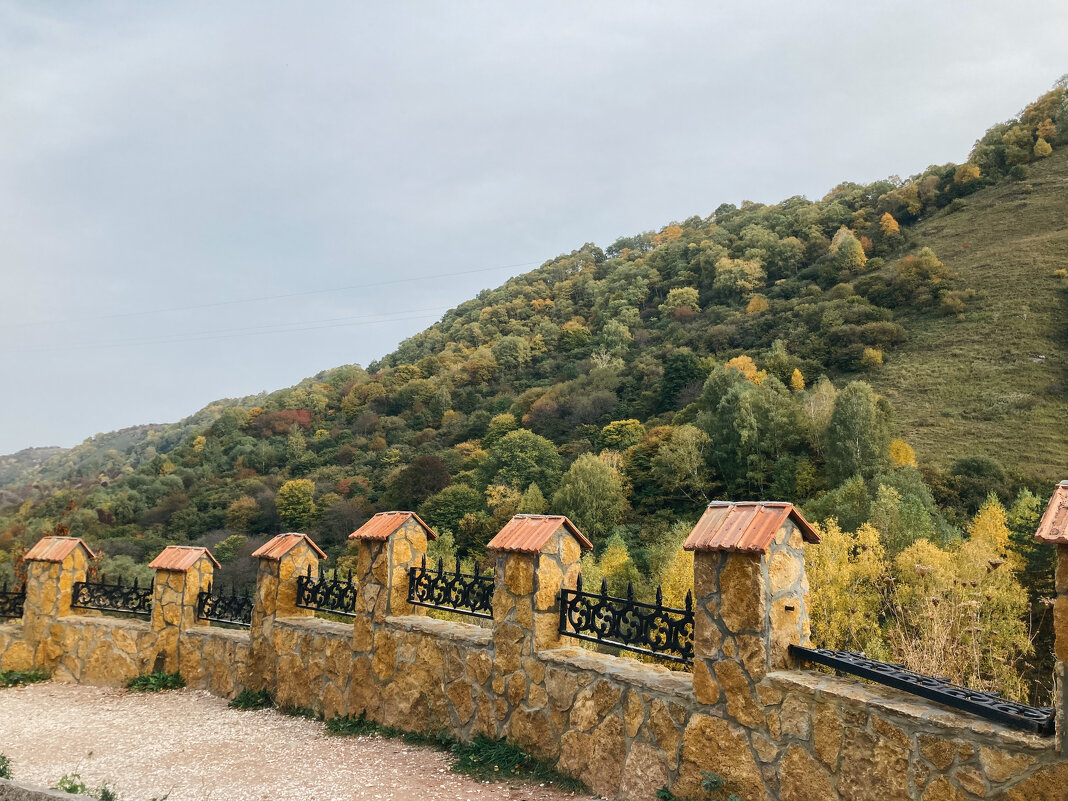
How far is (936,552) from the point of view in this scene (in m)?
14.8

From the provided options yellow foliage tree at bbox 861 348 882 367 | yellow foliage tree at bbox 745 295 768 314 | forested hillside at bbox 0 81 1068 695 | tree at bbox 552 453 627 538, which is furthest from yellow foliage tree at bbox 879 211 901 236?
tree at bbox 552 453 627 538

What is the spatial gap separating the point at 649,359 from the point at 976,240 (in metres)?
24.9

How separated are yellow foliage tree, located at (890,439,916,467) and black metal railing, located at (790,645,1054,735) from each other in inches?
1074

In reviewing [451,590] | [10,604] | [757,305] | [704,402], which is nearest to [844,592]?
[451,590]

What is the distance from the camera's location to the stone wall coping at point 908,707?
9.05 feet

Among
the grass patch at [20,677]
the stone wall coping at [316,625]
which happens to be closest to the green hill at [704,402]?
the stone wall coping at [316,625]

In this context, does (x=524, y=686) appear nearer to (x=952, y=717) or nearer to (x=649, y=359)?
(x=952, y=717)

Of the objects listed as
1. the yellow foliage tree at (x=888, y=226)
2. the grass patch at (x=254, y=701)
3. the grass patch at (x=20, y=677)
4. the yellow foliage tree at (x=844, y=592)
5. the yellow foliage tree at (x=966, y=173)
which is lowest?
the yellow foliage tree at (x=844, y=592)

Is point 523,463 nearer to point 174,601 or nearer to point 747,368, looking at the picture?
point 747,368

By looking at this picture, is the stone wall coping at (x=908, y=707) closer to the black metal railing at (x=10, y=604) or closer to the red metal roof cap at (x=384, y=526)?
the red metal roof cap at (x=384, y=526)

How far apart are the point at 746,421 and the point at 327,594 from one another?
1125 inches

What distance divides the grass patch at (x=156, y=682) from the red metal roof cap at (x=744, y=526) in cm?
721

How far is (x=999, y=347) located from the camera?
122 feet

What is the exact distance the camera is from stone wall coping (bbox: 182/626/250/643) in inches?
311
